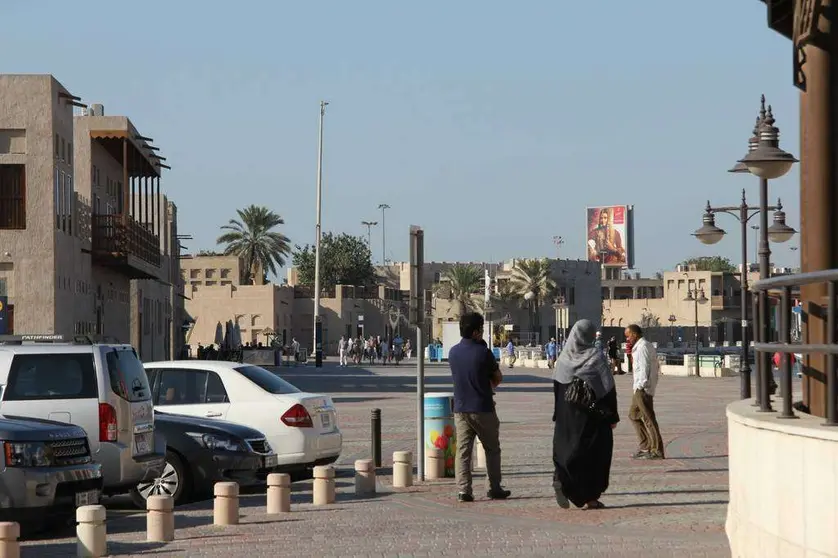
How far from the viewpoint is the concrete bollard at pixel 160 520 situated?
42.4ft

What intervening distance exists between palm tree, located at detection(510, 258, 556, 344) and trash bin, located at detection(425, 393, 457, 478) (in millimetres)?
119055

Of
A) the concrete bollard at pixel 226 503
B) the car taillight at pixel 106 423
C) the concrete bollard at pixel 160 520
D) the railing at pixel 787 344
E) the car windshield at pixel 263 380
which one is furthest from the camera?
the car windshield at pixel 263 380

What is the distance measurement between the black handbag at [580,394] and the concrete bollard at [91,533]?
16.5 feet

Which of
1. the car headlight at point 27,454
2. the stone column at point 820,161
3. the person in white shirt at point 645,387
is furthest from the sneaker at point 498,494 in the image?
the stone column at point 820,161

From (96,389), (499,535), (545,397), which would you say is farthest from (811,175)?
(545,397)

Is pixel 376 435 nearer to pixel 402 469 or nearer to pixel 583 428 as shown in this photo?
pixel 402 469

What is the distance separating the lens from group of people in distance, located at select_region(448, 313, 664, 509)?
587 inches

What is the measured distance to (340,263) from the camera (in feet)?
480

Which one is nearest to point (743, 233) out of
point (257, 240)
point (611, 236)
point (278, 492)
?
point (278, 492)

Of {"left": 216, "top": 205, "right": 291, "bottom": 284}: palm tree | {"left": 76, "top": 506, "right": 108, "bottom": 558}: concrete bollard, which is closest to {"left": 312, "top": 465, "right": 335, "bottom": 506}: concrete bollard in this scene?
{"left": 76, "top": 506, "right": 108, "bottom": 558}: concrete bollard

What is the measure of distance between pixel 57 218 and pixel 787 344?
30489 mm

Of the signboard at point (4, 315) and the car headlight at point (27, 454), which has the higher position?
the signboard at point (4, 315)

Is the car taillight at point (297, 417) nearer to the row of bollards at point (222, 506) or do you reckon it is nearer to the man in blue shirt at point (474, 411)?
the row of bollards at point (222, 506)

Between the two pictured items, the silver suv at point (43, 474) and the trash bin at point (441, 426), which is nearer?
the silver suv at point (43, 474)
